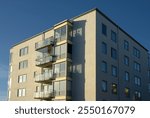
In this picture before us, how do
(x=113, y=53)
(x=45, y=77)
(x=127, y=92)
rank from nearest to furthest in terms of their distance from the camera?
1. (x=45, y=77)
2. (x=113, y=53)
3. (x=127, y=92)

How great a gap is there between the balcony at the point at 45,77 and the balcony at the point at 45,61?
1.61 metres

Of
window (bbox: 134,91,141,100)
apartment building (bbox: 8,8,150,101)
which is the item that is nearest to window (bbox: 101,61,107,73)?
apartment building (bbox: 8,8,150,101)

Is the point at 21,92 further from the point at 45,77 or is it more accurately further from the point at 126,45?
the point at 126,45

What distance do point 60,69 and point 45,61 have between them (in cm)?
438

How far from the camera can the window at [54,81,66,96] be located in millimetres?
35497

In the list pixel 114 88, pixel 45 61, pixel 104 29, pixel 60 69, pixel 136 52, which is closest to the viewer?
pixel 60 69

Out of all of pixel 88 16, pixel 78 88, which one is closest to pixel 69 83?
pixel 78 88

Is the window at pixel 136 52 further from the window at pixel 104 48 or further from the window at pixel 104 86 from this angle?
the window at pixel 104 86

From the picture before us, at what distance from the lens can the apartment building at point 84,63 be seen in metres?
35.3

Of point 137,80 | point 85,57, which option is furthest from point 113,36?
point 137,80

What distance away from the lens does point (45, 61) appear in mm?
40375

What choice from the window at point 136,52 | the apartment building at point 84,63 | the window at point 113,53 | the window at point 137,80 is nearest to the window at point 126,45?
the apartment building at point 84,63

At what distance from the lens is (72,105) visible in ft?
26.6

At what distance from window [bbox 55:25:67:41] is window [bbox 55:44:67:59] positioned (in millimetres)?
1286
